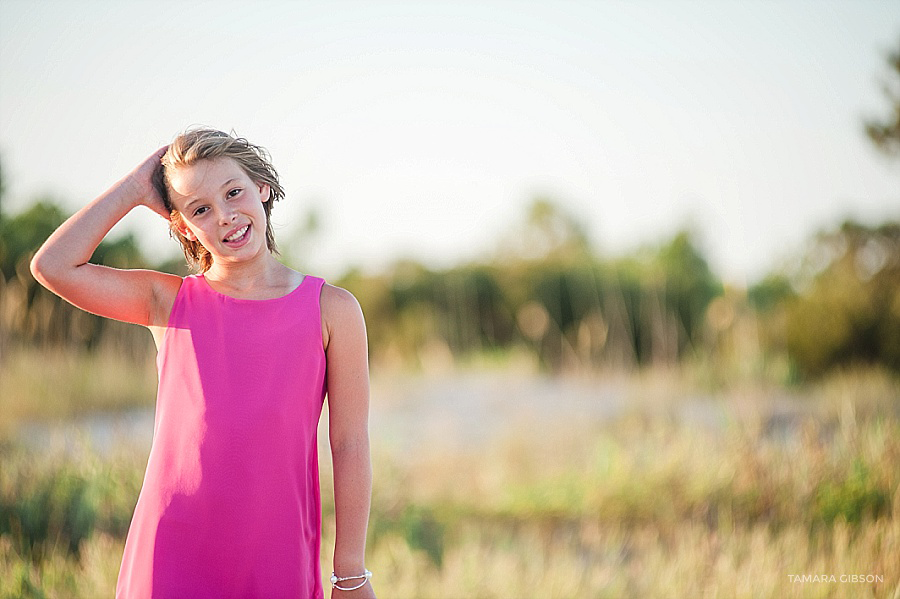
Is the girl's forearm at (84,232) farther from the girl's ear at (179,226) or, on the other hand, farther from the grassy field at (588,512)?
the grassy field at (588,512)

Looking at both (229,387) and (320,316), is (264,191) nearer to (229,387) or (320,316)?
(320,316)

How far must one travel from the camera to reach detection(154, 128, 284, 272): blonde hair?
5.79ft

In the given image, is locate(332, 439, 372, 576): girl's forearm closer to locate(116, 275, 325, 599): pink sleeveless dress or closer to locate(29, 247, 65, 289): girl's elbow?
locate(116, 275, 325, 599): pink sleeveless dress

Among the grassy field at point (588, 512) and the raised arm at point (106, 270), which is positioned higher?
the raised arm at point (106, 270)

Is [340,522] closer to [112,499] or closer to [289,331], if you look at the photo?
[289,331]

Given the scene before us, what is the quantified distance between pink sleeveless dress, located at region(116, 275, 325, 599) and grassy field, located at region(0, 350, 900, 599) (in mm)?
1676

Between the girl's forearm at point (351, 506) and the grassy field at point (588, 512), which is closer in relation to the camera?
the girl's forearm at point (351, 506)

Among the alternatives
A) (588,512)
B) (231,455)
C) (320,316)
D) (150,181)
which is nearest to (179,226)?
(150,181)

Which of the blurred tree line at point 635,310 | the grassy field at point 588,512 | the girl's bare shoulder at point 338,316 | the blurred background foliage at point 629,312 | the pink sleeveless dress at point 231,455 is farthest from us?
the blurred background foliage at point 629,312

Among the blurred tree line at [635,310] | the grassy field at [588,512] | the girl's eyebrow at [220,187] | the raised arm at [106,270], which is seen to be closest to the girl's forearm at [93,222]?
the raised arm at [106,270]

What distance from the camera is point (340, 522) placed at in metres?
1.81

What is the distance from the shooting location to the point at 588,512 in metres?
5.14

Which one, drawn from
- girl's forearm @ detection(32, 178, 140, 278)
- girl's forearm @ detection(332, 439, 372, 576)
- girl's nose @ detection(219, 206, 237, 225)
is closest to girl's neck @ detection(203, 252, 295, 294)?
girl's nose @ detection(219, 206, 237, 225)

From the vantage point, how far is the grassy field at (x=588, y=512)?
137 inches
